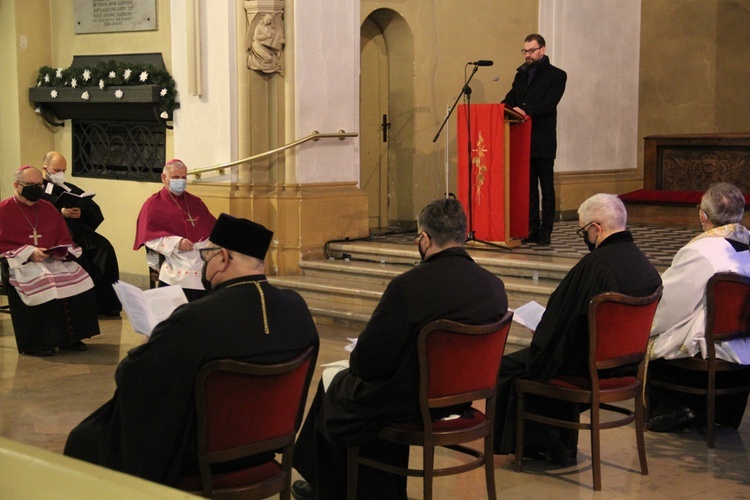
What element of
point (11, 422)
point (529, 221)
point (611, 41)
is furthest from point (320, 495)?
point (611, 41)

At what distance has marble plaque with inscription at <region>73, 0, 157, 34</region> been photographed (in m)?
10.4

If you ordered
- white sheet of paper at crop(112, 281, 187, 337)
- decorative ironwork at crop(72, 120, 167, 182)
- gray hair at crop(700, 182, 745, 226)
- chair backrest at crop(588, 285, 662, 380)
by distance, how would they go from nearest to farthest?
white sheet of paper at crop(112, 281, 187, 337) → chair backrest at crop(588, 285, 662, 380) → gray hair at crop(700, 182, 745, 226) → decorative ironwork at crop(72, 120, 167, 182)

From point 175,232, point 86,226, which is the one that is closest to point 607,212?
point 175,232

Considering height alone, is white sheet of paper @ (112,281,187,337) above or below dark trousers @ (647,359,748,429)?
above

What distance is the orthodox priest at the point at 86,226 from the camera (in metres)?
8.70

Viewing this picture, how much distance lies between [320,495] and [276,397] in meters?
0.99

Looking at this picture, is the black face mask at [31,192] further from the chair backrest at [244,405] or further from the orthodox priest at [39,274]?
the chair backrest at [244,405]

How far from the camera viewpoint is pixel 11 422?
5.96 metres

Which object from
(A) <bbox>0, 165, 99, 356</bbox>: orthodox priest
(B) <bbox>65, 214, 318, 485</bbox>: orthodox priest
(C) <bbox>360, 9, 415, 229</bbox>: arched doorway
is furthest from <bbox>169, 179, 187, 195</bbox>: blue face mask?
(B) <bbox>65, 214, 318, 485</bbox>: orthodox priest

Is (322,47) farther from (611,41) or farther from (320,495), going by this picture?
(320,495)

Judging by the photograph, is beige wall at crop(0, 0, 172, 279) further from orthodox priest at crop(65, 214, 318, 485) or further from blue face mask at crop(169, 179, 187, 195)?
orthodox priest at crop(65, 214, 318, 485)

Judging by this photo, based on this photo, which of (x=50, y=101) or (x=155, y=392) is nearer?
(x=155, y=392)

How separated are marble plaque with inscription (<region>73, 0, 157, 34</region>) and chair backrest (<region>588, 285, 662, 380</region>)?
6.89 meters

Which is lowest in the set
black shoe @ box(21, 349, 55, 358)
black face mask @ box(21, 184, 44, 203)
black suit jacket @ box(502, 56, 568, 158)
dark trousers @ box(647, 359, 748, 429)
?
black shoe @ box(21, 349, 55, 358)
